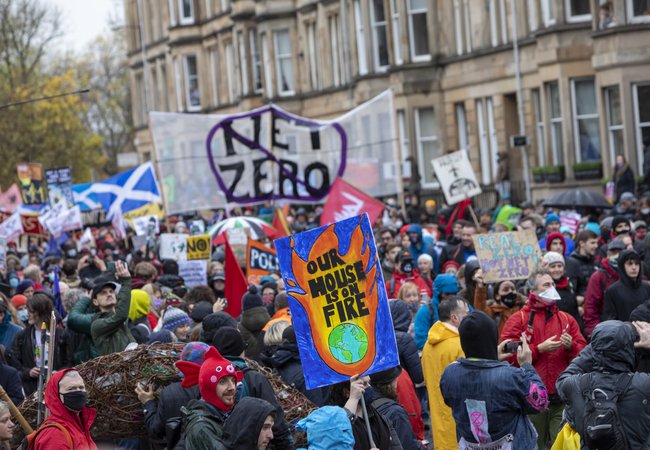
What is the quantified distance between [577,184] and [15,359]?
22.0m

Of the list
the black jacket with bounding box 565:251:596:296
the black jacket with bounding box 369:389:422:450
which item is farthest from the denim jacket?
the black jacket with bounding box 565:251:596:296

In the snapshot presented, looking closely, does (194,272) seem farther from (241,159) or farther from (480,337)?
(480,337)

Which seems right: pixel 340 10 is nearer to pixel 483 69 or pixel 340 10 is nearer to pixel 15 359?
pixel 483 69

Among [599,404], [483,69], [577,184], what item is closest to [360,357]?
[599,404]

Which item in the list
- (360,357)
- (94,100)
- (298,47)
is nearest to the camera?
(360,357)

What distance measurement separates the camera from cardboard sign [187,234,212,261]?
68.6ft

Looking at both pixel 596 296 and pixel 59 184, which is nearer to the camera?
pixel 596 296

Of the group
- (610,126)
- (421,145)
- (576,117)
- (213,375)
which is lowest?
(213,375)

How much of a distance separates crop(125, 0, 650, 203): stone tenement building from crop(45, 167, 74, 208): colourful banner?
1005cm

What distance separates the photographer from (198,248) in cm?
2097

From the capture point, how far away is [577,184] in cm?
3238

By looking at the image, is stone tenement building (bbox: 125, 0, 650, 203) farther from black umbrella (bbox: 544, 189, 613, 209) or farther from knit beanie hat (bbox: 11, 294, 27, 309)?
knit beanie hat (bbox: 11, 294, 27, 309)

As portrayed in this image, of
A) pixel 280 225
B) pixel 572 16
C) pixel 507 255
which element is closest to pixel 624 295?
pixel 507 255

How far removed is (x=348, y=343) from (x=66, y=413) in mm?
1604
